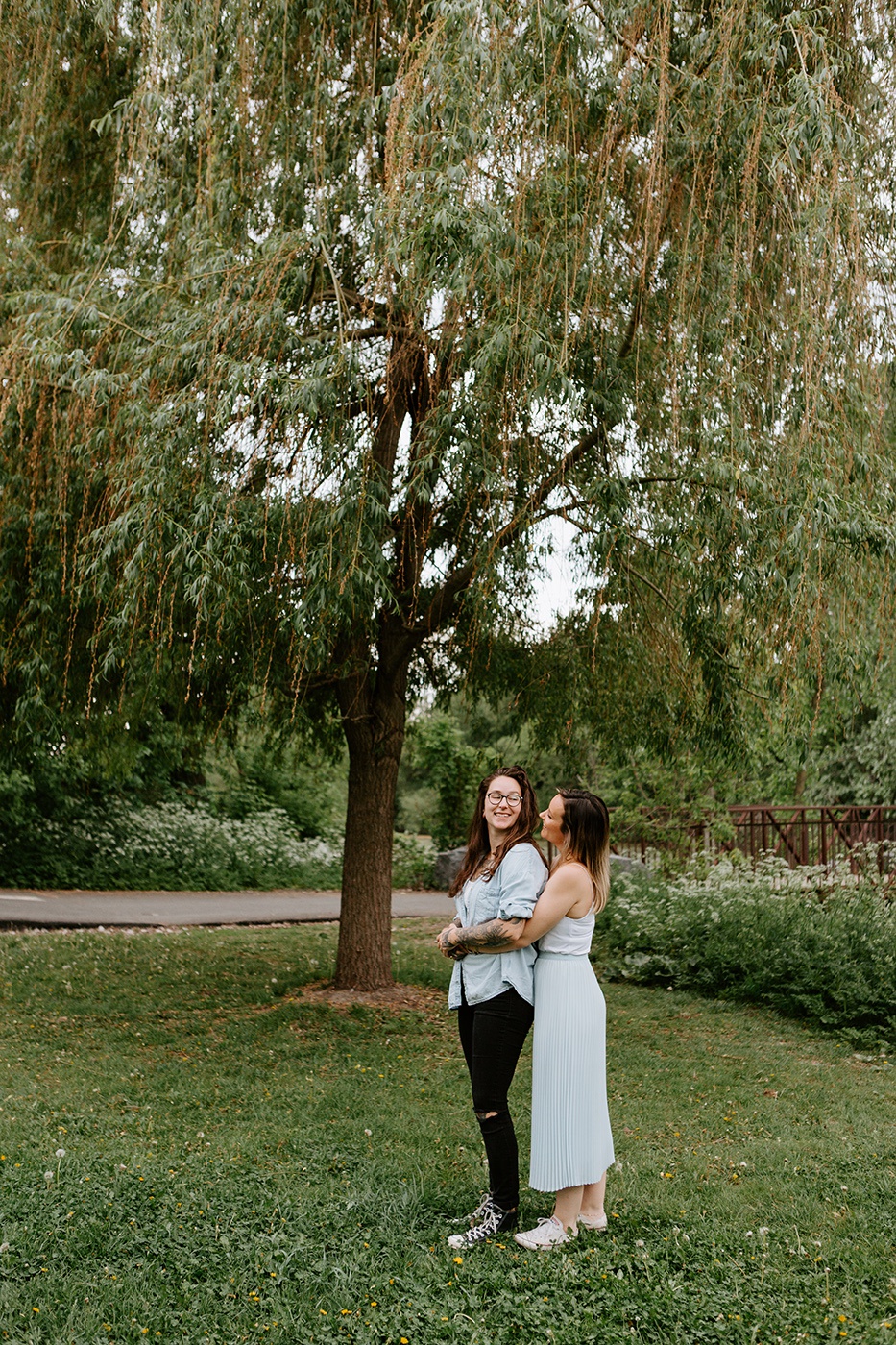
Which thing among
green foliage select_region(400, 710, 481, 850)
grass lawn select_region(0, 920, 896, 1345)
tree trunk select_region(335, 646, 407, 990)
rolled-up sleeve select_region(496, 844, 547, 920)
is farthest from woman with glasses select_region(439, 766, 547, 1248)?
green foliage select_region(400, 710, 481, 850)

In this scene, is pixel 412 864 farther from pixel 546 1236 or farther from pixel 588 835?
pixel 588 835

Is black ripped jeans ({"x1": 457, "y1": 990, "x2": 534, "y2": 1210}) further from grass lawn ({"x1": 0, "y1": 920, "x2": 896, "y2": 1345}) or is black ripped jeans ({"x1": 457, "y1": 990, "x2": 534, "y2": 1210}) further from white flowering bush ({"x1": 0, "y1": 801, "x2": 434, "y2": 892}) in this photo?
white flowering bush ({"x1": 0, "y1": 801, "x2": 434, "y2": 892})

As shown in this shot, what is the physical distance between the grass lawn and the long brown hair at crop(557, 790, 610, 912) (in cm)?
132

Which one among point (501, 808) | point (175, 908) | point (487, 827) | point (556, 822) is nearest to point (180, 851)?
point (175, 908)

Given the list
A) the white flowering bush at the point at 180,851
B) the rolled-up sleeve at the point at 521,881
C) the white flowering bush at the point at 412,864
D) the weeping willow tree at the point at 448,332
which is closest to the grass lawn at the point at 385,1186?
the rolled-up sleeve at the point at 521,881

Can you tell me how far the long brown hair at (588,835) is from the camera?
4203mm

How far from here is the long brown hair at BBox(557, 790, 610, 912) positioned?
4.20m

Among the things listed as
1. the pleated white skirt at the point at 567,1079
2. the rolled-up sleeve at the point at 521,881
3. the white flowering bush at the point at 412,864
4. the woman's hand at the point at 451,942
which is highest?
the rolled-up sleeve at the point at 521,881

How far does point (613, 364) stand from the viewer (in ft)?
21.2

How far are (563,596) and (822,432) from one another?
2.80 metres

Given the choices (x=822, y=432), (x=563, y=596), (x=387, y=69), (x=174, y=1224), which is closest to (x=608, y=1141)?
(x=174, y=1224)

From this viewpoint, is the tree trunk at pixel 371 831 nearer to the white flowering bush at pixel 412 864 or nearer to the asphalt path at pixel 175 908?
the asphalt path at pixel 175 908

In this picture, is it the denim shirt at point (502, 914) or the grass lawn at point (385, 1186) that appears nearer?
the grass lawn at point (385, 1186)

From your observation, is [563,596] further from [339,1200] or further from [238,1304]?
[238,1304]
